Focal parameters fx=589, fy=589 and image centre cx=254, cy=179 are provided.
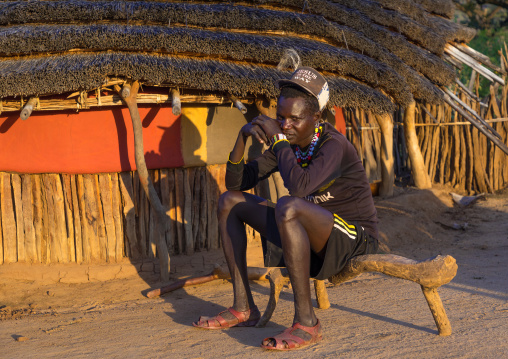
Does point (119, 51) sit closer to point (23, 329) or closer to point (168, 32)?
point (168, 32)

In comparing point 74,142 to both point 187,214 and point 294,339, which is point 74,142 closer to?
point 187,214

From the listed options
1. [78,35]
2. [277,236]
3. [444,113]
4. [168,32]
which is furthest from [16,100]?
[444,113]

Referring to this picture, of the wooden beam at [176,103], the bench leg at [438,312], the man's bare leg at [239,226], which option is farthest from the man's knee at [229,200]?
the wooden beam at [176,103]

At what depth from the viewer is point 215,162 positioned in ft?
21.3

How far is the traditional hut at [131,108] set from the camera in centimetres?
561

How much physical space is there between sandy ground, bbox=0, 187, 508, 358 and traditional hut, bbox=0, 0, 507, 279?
51 centimetres

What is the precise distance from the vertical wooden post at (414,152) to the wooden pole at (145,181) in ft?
16.7

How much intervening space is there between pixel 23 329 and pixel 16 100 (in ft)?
7.87

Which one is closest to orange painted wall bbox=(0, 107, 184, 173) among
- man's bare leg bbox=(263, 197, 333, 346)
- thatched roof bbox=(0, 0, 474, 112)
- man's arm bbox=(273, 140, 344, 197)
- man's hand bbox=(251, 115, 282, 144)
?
thatched roof bbox=(0, 0, 474, 112)

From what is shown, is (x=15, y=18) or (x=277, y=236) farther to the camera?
(x=15, y=18)

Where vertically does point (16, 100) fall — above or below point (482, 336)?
above

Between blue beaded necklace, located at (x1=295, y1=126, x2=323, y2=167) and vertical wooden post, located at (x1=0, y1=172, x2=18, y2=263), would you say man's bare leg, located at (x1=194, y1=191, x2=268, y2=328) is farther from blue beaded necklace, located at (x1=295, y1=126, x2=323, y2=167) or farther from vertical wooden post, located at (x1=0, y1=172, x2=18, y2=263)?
vertical wooden post, located at (x1=0, y1=172, x2=18, y2=263)

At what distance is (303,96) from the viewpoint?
133 inches

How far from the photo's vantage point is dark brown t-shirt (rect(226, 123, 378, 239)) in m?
3.20
